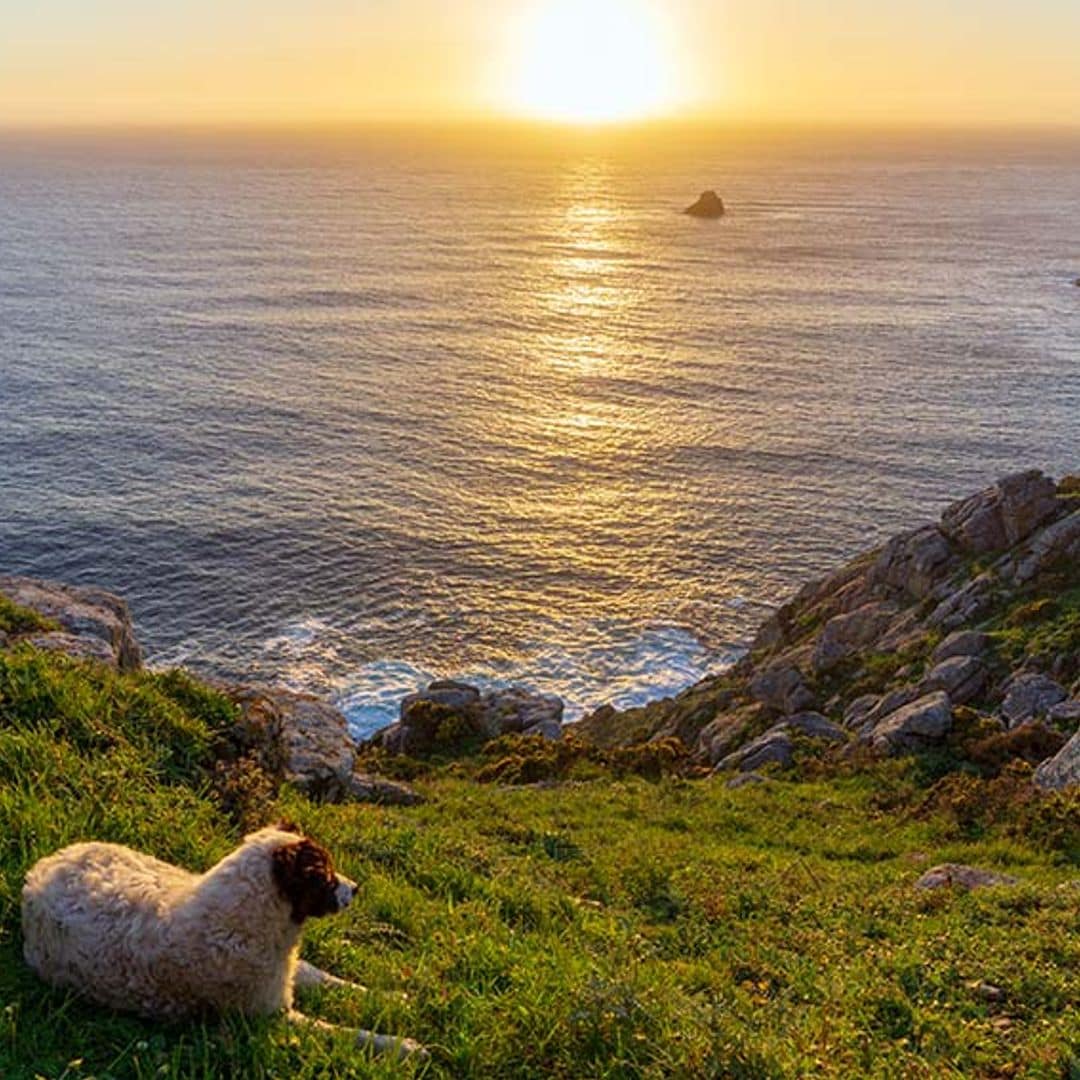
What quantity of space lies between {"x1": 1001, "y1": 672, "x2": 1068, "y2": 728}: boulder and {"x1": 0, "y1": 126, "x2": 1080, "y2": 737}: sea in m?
21.0

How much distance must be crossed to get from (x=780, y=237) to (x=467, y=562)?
142 m

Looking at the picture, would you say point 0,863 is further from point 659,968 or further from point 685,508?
point 685,508

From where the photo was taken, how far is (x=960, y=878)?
19094 millimetres

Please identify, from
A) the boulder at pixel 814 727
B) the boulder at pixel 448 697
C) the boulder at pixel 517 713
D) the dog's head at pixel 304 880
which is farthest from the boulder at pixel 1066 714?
the dog's head at pixel 304 880

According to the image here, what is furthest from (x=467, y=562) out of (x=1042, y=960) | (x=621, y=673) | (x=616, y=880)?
(x=1042, y=960)

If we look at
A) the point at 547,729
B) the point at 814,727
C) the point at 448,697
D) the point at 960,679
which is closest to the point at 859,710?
the point at 814,727

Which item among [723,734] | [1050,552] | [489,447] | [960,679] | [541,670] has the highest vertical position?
[1050,552]

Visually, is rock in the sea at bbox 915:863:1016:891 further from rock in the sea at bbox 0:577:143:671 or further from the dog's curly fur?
rock in the sea at bbox 0:577:143:671

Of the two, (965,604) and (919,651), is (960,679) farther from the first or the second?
(965,604)

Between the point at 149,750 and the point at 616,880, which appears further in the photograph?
the point at 616,880

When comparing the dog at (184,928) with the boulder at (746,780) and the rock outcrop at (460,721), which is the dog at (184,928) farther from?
the rock outcrop at (460,721)

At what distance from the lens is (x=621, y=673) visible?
5266cm

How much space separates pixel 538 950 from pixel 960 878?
39.9 feet

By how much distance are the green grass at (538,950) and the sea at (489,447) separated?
1330 inches
